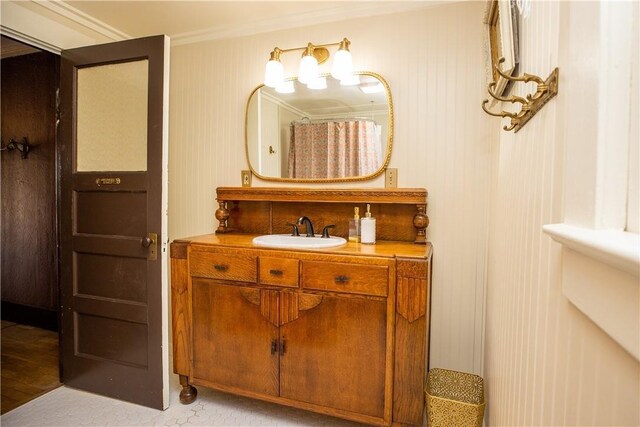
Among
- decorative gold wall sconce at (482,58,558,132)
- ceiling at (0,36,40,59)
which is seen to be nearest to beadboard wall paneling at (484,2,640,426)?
decorative gold wall sconce at (482,58,558,132)

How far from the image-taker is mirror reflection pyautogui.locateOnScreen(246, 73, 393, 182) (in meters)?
2.13

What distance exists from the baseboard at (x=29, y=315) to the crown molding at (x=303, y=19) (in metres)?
2.57

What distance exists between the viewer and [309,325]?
1.71 meters

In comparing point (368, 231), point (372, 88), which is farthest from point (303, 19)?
point (368, 231)

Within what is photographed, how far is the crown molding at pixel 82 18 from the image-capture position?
2.10m

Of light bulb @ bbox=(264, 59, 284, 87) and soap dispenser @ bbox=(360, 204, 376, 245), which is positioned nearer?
soap dispenser @ bbox=(360, 204, 376, 245)

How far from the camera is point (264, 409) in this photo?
1.99 meters

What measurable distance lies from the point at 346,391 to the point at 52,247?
9.46 feet

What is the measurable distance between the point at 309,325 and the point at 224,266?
541mm

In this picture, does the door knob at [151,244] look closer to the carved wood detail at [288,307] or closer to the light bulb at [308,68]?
the carved wood detail at [288,307]

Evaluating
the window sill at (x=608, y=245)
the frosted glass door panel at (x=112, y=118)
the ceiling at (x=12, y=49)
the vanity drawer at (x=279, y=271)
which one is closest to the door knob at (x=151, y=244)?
the frosted glass door panel at (x=112, y=118)

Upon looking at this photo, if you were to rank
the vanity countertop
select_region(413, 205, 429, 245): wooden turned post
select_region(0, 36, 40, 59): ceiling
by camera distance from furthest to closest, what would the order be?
1. select_region(0, 36, 40, 59): ceiling
2. select_region(413, 205, 429, 245): wooden turned post
3. the vanity countertop

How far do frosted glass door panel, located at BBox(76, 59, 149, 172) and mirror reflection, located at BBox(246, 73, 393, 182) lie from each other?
687 millimetres

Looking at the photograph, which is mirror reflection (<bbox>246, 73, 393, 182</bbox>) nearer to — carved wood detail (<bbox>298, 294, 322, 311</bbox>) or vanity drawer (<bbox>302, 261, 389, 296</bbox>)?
vanity drawer (<bbox>302, 261, 389, 296</bbox>)
